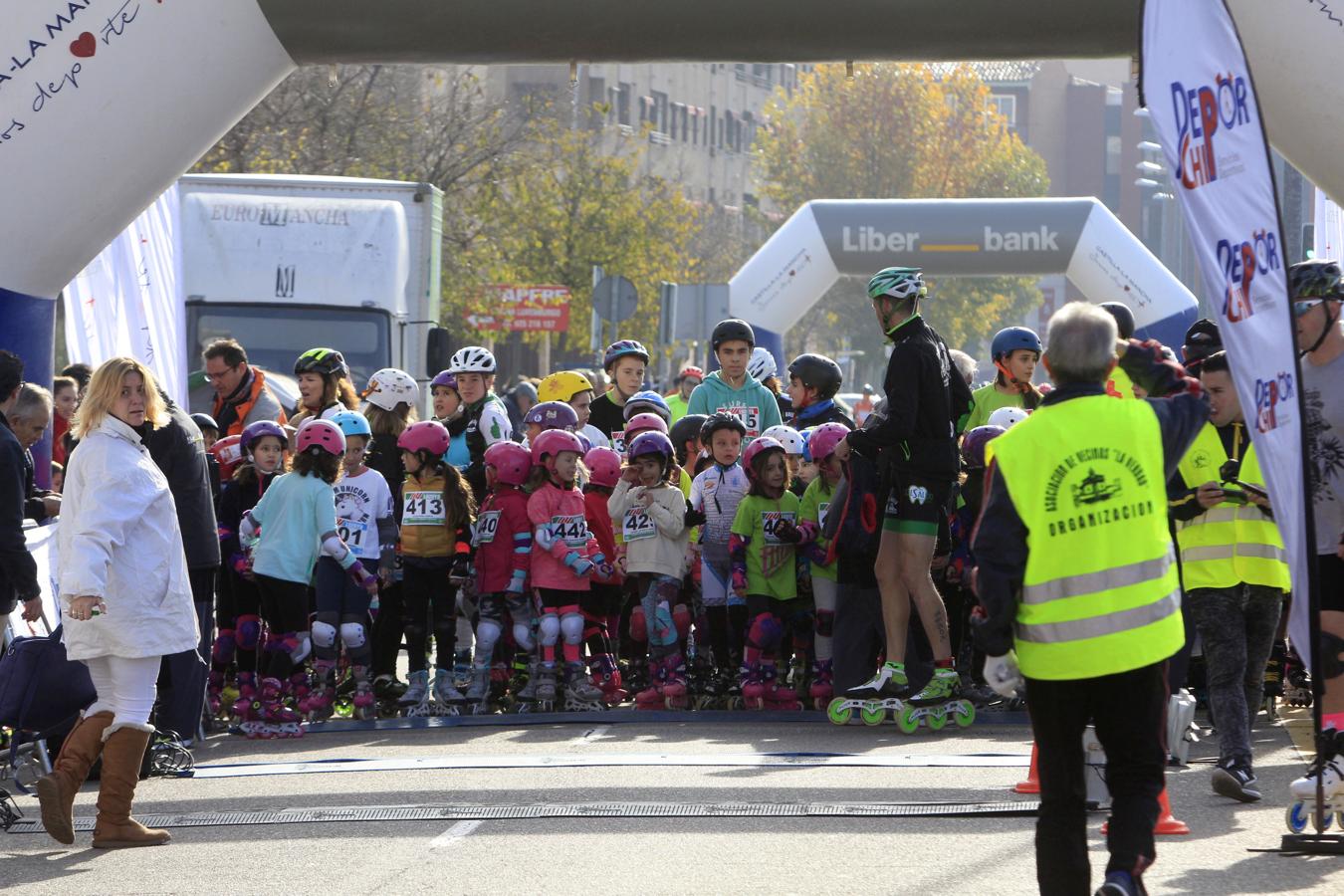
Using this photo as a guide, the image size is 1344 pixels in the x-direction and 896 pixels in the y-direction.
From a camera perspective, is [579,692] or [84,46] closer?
[84,46]

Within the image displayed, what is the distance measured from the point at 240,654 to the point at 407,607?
91 cm

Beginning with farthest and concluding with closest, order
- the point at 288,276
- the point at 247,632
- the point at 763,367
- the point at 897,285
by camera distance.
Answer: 1. the point at 288,276
2. the point at 763,367
3. the point at 247,632
4. the point at 897,285

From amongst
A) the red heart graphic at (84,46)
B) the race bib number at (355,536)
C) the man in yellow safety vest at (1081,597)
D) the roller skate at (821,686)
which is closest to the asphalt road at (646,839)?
the man in yellow safety vest at (1081,597)

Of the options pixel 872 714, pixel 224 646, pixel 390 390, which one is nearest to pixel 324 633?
pixel 224 646

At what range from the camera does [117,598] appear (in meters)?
8.25

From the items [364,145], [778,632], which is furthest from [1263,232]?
[364,145]

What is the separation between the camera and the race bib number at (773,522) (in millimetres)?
11891

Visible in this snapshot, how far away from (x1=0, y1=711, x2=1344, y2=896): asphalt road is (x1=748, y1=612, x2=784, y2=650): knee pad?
1355mm

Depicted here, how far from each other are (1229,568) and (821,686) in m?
3.74

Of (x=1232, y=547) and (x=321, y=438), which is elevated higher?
(x=321, y=438)

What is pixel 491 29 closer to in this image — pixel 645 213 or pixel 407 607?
pixel 407 607

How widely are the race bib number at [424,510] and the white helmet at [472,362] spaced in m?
1.39

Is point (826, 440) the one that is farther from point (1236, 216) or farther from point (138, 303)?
point (1236, 216)

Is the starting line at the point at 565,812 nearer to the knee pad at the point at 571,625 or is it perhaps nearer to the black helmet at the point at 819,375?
the knee pad at the point at 571,625
